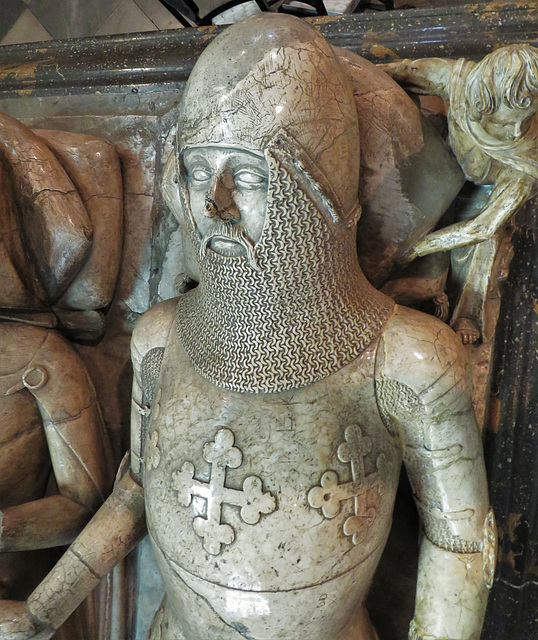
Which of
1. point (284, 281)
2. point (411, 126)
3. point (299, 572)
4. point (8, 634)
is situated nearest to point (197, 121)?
point (284, 281)

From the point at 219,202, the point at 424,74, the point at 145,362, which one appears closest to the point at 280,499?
the point at 145,362

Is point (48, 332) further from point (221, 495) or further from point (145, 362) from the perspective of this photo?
point (221, 495)

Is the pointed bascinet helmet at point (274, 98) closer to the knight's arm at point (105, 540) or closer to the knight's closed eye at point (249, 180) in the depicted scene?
the knight's closed eye at point (249, 180)

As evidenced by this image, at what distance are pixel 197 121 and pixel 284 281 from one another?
1.09 ft

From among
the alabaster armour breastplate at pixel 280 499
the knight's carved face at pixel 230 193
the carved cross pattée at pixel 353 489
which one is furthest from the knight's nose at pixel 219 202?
the carved cross pattée at pixel 353 489

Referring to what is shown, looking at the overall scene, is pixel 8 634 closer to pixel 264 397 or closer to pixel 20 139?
pixel 264 397

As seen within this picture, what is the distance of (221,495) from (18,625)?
59 centimetres

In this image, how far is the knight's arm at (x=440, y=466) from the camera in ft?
4.29

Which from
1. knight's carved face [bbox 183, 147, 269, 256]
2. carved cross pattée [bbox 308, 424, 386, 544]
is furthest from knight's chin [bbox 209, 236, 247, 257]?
carved cross pattée [bbox 308, 424, 386, 544]

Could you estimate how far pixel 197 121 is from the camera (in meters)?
1.19

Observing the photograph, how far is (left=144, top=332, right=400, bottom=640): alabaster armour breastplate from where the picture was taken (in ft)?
4.26

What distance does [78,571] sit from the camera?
150 centimetres

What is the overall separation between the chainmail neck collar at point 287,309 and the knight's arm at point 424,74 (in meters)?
0.38

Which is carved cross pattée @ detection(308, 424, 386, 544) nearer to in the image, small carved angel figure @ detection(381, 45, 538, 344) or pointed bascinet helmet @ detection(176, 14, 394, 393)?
pointed bascinet helmet @ detection(176, 14, 394, 393)
